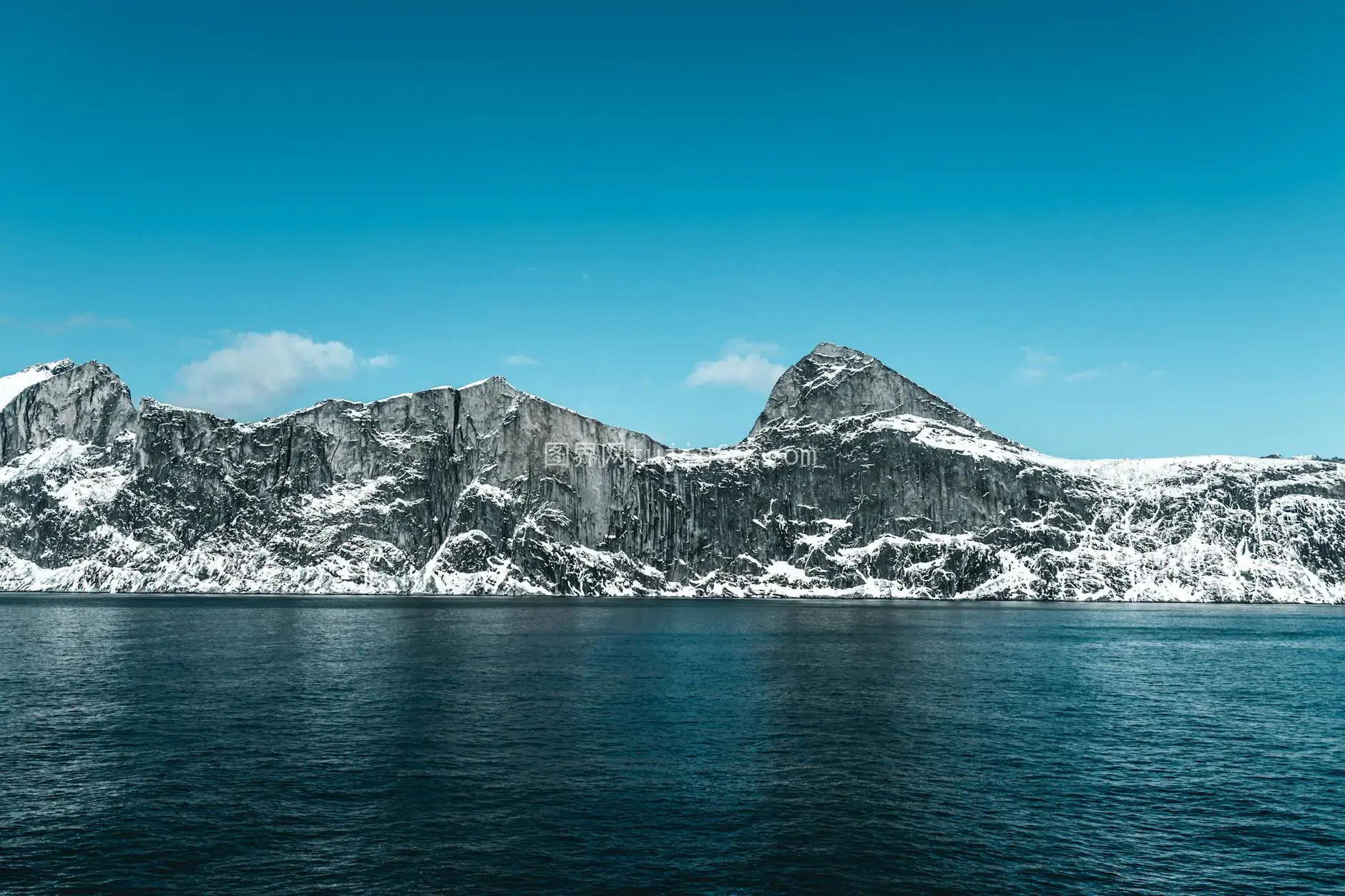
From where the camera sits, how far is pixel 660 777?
51.1 m

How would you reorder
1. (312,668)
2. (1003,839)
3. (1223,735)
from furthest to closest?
1. (312,668)
2. (1223,735)
3. (1003,839)

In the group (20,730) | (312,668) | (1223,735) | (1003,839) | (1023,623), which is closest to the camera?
(1003,839)

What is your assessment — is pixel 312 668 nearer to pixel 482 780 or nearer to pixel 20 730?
pixel 20 730

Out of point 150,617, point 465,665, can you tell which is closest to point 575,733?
point 465,665

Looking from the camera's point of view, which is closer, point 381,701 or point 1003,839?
point 1003,839

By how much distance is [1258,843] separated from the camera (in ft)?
135

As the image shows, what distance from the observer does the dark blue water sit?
37.0 meters

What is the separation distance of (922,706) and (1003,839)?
118ft

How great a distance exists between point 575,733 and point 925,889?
3198 cm

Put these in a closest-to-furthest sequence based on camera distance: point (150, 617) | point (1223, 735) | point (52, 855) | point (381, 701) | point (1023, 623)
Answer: point (52, 855), point (1223, 735), point (381, 701), point (150, 617), point (1023, 623)

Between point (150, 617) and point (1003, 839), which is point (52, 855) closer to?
point (1003, 839)

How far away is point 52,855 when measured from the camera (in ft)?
124

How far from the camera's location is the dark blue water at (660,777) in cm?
3703

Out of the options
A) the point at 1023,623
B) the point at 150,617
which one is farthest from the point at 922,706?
the point at 150,617
